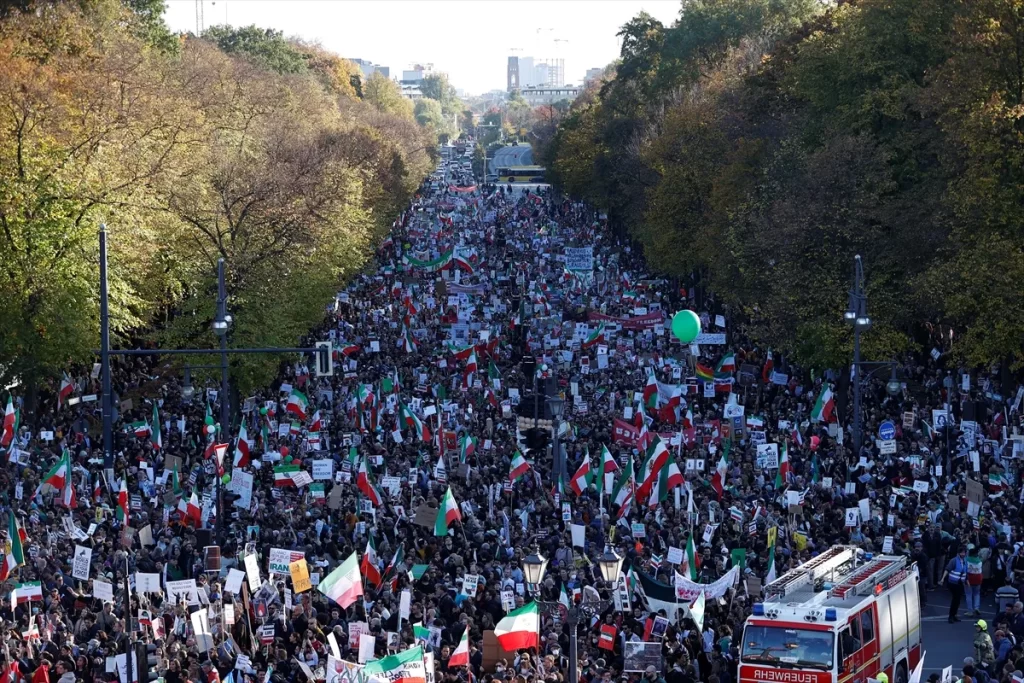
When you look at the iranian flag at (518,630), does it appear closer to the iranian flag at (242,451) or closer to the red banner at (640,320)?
the iranian flag at (242,451)

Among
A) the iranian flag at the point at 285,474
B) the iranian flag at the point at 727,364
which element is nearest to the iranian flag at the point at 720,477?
the iranian flag at the point at 285,474

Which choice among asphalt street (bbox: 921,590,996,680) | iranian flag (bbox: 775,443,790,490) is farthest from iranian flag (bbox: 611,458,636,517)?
asphalt street (bbox: 921,590,996,680)

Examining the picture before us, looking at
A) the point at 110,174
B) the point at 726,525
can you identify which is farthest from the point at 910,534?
the point at 110,174

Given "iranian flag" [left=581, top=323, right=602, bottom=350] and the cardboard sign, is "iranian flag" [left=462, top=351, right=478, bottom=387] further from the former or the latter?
the cardboard sign

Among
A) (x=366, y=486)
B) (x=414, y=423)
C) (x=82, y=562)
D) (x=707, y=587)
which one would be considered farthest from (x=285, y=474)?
(x=707, y=587)

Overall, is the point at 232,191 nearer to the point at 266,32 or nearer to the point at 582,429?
the point at 582,429

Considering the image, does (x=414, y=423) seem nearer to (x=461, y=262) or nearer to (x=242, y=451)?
(x=242, y=451)
